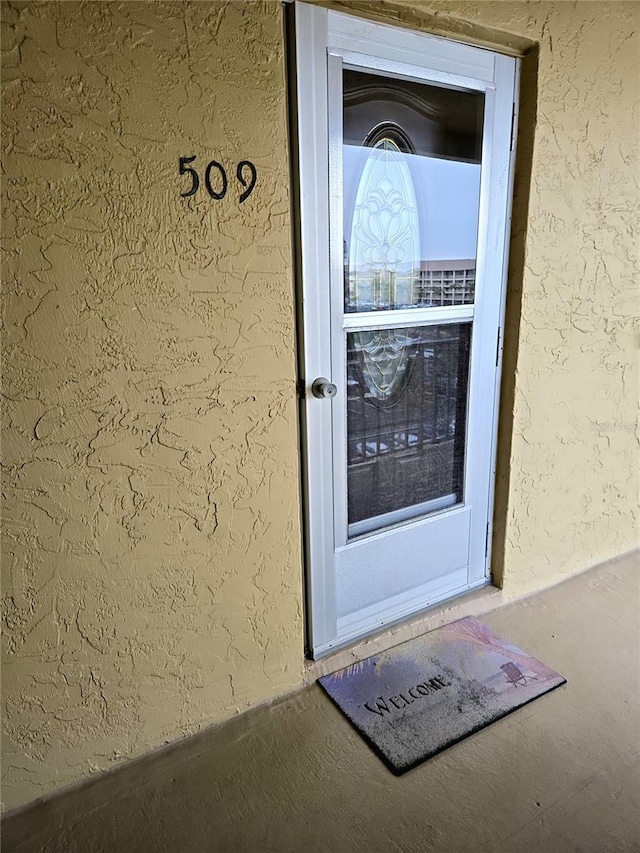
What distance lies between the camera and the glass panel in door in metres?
1.74

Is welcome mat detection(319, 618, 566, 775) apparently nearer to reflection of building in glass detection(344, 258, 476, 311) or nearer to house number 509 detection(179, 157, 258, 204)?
reflection of building in glass detection(344, 258, 476, 311)

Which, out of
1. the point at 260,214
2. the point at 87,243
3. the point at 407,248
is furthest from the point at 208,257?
the point at 407,248

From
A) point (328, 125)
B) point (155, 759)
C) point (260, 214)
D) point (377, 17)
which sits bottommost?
point (155, 759)

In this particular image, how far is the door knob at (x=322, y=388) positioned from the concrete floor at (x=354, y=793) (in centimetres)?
98

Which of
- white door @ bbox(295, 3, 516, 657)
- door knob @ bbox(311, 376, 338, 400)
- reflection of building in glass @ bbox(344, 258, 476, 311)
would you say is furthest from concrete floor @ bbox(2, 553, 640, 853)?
reflection of building in glass @ bbox(344, 258, 476, 311)

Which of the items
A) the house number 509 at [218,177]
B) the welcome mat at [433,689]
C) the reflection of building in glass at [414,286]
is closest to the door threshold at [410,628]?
the welcome mat at [433,689]

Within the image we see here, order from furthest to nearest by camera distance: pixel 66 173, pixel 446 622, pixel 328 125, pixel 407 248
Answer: pixel 446 622 → pixel 407 248 → pixel 328 125 → pixel 66 173

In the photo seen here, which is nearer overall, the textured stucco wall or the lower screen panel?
the textured stucco wall

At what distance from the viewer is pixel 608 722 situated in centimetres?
172

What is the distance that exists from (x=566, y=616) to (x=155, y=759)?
1.59 meters

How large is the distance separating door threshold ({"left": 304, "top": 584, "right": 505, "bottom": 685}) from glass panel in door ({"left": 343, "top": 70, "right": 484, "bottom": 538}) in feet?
1.26

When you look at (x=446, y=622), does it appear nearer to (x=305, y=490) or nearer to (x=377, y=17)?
(x=305, y=490)

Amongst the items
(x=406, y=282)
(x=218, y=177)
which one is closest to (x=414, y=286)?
(x=406, y=282)

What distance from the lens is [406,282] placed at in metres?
1.88
